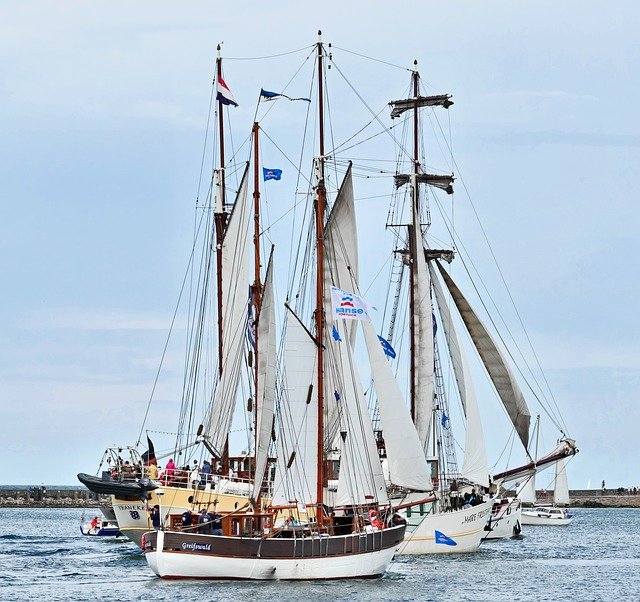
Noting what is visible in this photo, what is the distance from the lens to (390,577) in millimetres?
64312

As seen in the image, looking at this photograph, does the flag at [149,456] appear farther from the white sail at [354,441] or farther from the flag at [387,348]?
the white sail at [354,441]

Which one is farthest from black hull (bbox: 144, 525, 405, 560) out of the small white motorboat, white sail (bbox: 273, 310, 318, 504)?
the small white motorboat

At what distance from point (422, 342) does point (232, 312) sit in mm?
10826

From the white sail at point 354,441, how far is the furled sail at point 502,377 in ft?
62.8

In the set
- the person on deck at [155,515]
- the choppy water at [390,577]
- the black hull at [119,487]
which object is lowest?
the choppy water at [390,577]

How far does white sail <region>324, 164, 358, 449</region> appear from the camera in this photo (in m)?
63.0

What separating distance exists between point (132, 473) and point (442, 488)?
1579 cm

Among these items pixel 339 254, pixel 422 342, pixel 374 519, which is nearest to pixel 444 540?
pixel 422 342

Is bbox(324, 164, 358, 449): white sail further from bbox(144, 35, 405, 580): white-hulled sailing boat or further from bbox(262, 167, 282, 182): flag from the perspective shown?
bbox(262, 167, 282, 182): flag

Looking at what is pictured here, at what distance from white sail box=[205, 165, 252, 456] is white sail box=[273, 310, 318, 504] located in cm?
1534

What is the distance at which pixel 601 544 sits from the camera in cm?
10306

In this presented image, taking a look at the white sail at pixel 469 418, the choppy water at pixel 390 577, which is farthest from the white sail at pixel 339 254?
the white sail at pixel 469 418

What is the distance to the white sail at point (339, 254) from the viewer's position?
6303 cm

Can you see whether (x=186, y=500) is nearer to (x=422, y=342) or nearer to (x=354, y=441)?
(x=354, y=441)
